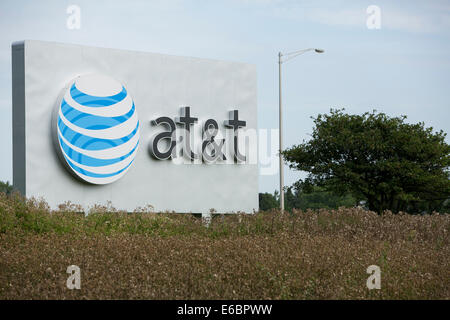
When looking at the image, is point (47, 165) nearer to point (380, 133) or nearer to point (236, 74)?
point (236, 74)

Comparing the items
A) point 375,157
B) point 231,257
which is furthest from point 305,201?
point 231,257

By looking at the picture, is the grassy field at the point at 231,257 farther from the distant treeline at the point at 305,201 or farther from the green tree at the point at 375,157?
the distant treeline at the point at 305,201

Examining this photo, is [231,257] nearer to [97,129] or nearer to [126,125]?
[97,129]

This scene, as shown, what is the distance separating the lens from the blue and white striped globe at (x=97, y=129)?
22922 millimetres

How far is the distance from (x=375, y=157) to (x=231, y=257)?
69.1ft

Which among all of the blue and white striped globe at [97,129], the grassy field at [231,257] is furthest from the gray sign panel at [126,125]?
the grassy field at [231,257]

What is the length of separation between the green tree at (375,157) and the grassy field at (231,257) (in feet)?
47.5

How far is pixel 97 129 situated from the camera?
23609 mm

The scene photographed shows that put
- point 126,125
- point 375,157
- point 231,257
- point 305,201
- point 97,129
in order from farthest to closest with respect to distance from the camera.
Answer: point 305,201 → point 375,157 → point 126,125 → point 97,129 → point 231,257

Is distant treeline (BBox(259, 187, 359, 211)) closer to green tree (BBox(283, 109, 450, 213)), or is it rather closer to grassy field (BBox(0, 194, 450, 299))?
green tree (BBox(283, 109, 450, 213))

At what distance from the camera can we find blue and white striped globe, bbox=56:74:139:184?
75.2ft

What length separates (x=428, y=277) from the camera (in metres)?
8.66

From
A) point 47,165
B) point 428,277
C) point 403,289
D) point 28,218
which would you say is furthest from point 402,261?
point 47,165

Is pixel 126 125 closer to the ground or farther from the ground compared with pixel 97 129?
farther from the ground
